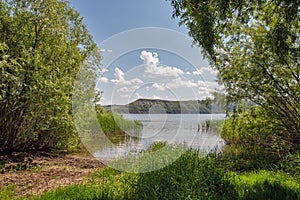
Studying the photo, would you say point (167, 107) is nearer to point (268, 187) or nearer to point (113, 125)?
point (268, 187)

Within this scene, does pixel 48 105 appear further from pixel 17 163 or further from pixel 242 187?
pixel 242 187

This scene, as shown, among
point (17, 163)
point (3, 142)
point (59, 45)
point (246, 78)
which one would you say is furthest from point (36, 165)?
point (246, 78)

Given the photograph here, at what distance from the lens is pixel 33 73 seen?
609 cm

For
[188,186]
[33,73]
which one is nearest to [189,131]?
[188,186]

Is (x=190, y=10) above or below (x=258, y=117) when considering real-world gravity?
above

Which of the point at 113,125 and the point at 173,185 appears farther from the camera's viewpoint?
the point at 113,125

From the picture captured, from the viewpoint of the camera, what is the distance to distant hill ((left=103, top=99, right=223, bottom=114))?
5.74 meters

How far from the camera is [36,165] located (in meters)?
6.14

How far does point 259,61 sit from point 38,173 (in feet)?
19.0

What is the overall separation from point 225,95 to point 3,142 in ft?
20.7

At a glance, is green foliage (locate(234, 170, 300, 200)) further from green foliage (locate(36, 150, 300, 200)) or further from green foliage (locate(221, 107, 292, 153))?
green foliage (locate(221, 107, 292, 153))

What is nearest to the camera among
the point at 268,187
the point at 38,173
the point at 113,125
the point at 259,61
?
the point at 268,187

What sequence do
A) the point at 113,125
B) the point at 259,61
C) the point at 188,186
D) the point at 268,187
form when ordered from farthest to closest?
the point at 113,125, the point at 259,61, the point at 268,187, the point at 188,186

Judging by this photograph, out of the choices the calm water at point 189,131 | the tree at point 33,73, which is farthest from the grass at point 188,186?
the tree at point 33,73
